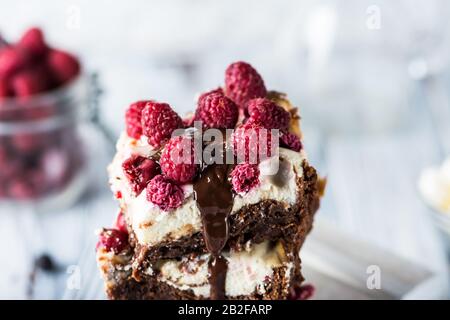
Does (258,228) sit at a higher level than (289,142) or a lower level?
lower

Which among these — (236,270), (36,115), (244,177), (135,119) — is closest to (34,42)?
(36,115)

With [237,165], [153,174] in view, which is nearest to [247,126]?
[237,165]

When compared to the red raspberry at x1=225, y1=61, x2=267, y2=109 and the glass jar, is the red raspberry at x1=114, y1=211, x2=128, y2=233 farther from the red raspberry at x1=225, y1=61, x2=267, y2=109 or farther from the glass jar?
the glass jar

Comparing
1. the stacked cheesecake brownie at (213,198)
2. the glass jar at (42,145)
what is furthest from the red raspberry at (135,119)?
the glass jar at (42,145)

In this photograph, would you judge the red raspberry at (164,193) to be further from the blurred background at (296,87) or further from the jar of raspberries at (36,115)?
the jar of raspberries at (36,115)

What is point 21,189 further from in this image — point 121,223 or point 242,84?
point 242,84

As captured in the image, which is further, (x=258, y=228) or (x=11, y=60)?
(x=11, y=60)
